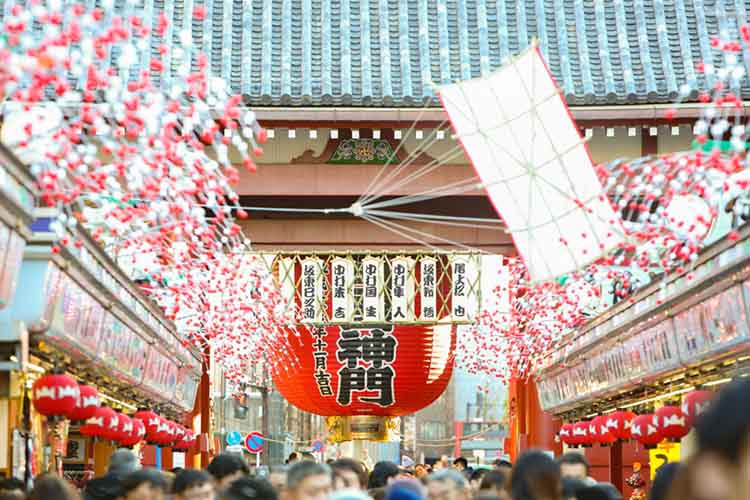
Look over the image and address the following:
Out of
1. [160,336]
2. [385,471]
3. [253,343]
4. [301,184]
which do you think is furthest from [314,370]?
[385,471]

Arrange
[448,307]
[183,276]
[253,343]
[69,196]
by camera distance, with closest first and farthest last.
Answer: [69,196] → [183,276] → [448,307] → [253,343]

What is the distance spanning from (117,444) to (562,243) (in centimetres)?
600

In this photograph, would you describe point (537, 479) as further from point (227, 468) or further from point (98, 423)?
point (98, 423)

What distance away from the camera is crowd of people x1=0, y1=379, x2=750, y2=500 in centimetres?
177

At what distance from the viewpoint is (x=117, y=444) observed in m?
15.3

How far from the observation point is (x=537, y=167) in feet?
39.1

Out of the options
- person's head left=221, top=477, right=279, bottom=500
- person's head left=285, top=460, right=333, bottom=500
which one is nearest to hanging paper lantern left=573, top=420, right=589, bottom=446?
person's head left=221, top=477, right=279, bottom=500

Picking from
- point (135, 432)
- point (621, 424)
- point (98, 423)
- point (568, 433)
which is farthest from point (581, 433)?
point (98, 423)

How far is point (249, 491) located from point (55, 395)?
13.0 feet

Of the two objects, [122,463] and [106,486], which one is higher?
[122,463]

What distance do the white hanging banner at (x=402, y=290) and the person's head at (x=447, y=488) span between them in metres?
11.8

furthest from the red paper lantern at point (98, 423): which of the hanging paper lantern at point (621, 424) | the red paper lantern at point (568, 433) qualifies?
the red paper lantern at point (568, 433)

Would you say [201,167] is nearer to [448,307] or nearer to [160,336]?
[160,336]

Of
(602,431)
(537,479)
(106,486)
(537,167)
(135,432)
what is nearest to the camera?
(537,479)
